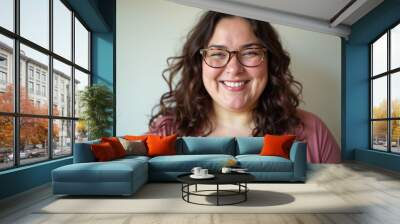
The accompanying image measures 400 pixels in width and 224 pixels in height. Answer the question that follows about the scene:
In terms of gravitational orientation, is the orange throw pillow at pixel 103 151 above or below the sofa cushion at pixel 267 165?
above

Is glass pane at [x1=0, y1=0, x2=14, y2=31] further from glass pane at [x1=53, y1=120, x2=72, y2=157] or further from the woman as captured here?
the woman

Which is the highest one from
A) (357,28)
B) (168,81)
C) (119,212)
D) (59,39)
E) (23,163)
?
(357,28)

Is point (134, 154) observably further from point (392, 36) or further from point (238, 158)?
point (392, 36)

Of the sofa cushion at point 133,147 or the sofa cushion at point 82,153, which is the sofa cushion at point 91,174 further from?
the sofa cushion at point 133,147

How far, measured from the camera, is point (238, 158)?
6020 mm

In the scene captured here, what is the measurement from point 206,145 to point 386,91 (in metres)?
3.82

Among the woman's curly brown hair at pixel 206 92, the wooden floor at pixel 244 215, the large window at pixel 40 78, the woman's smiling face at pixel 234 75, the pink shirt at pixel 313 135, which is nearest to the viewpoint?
the wooden floor at pixel 244 215

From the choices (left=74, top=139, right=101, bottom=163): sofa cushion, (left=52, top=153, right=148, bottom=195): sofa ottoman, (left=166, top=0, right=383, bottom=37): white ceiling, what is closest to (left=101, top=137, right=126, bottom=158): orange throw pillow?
(left=74, top=139, right=101, bottom=163): sofa cushion

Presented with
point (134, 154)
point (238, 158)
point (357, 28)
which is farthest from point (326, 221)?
point (357, 28)

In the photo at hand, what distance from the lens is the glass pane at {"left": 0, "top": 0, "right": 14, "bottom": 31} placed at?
464 centimetres

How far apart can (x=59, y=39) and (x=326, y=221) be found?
16.2 ft

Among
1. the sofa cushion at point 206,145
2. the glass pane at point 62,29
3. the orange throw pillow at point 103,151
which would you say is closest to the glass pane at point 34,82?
the glass pane at point 62,29

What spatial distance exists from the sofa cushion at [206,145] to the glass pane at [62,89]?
198 cm

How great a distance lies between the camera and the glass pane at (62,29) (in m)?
6.31
